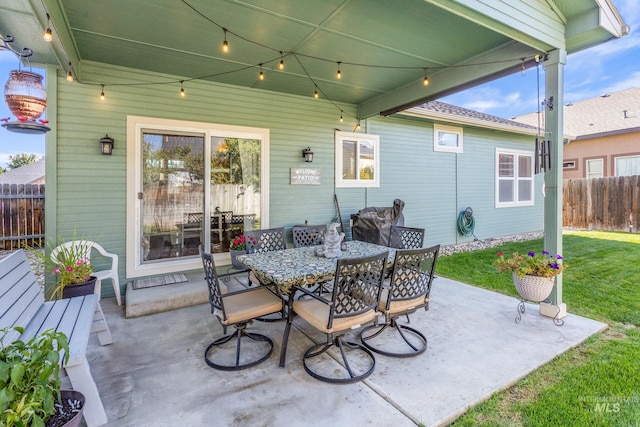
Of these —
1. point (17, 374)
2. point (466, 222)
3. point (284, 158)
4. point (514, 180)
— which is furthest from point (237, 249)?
point (514, 180)

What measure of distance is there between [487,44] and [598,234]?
8.76m

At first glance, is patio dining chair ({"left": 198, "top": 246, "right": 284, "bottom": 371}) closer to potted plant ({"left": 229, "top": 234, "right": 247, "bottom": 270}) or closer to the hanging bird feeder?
potted plant ({"left": 229, "top": 234, "right": 247, "bottom": 270})

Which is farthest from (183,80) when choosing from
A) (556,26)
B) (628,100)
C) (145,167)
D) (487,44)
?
(628,100)

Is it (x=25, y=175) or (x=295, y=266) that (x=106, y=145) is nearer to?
(x=295, y=266)

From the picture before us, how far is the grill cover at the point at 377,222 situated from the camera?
571cm

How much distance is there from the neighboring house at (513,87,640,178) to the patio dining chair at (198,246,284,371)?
35.8ft

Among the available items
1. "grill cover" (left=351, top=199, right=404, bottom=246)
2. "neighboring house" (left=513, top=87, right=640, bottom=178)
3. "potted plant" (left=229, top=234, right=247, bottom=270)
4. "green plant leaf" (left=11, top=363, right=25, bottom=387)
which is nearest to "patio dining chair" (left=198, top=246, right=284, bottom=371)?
"green plant leaf" (left=11, top=363, right=25, bottom=387)

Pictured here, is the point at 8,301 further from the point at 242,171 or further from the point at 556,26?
the point at 556,26

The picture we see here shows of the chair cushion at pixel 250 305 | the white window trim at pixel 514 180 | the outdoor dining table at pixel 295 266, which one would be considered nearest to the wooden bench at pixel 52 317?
the chair cushion at pixel 250 305

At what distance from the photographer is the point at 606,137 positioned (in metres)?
11.7

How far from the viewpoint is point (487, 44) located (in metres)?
3.87

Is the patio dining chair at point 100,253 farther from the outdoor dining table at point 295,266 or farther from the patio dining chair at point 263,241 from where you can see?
the outdoor dining table at point 295,266

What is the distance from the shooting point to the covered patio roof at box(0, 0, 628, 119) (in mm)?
3016

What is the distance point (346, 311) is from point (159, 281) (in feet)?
10.4
